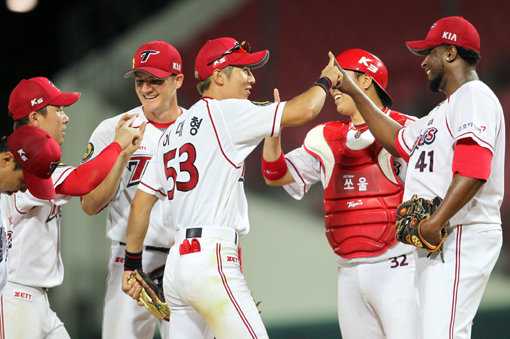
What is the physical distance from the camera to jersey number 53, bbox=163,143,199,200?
2830 millimetres

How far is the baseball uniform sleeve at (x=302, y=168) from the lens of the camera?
3646mm

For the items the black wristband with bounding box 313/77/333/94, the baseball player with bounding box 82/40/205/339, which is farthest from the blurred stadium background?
the black wristband with bounding box 313/77/333/94

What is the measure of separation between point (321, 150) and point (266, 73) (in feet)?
9.25

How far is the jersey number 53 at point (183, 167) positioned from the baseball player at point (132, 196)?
2.23 feet

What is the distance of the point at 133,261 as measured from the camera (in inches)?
132

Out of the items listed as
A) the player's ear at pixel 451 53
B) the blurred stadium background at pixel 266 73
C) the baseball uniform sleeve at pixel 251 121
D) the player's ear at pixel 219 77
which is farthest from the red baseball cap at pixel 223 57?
the blurred stadium background at pixel 266 73

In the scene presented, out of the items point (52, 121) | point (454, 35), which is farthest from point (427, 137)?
point (52, 121)

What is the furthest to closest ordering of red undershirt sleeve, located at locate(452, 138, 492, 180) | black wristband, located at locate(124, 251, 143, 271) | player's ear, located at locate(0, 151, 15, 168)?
black wristband, located at locate(124, 251, 143, 271)
player's ear, located at locate(0, 151, 15, 168)
red undershirt sleeve, located at locate(452, 138, 492, 180)

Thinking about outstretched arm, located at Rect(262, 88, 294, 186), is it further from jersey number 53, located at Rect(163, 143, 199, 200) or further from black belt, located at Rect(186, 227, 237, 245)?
black belt, located at Rect(186, 227, 237, 245)

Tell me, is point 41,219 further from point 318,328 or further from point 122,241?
point 318,328

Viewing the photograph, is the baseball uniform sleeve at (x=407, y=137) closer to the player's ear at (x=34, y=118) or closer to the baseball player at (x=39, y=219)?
the baseball player at (x=39, y=219)

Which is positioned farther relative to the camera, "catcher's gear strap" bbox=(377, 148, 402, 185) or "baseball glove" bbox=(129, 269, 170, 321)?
"catcher's gear strap" bbox=(377, 148, 402, 185)

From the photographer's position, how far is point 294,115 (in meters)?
2.77

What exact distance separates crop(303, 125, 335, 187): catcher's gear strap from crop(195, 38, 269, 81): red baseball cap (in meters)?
0.66
